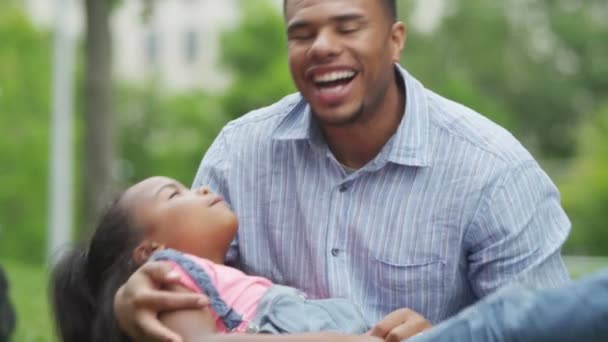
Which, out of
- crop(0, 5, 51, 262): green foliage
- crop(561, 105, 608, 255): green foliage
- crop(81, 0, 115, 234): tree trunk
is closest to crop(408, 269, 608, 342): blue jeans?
crop(81, 0, 115, 234): tree trunk

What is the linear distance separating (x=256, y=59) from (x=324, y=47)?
29363mm

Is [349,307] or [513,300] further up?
[513,300]

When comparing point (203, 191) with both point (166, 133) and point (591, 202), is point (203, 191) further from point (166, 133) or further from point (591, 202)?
point (166, 133)

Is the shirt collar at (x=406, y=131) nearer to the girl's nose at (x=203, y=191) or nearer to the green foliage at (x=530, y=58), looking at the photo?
the girl's nose at (x=203, y=191)

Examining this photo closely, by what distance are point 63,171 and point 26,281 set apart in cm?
880

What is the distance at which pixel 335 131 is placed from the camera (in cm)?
421

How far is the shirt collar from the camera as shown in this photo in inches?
162

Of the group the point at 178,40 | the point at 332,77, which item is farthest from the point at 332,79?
the point at 178,40

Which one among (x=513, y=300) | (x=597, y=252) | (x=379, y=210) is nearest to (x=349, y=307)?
(x=379, y=210)

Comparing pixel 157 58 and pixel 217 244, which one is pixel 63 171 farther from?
pixel 157 58

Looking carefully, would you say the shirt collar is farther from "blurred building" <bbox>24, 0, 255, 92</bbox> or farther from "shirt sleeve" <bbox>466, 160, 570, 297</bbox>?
"blurred building" <bbox>24, 0, 255, 92</bbox>

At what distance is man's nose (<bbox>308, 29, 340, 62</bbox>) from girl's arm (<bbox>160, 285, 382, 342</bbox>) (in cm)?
84

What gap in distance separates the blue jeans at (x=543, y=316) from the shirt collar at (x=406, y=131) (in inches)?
48.9

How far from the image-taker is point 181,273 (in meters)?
3.70
